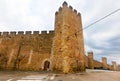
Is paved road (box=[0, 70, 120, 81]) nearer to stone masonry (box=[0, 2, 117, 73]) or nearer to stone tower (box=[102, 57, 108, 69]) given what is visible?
stone masonry (box=[0, 2, 117, 73])

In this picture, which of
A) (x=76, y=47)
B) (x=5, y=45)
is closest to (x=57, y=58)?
(x=76, y=47)

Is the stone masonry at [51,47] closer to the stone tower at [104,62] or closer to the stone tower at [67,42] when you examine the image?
the stone tower at [67,42]

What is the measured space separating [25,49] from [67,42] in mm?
5697

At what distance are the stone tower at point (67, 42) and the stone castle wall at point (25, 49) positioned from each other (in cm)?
199

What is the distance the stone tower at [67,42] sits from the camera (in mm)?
12227

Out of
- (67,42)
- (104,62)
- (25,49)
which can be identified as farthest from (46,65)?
(104,62)

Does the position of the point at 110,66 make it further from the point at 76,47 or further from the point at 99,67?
the point at 76,47

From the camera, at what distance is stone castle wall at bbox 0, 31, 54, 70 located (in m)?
15.0

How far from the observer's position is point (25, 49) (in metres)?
15.8

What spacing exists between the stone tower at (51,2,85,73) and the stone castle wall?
1.99 m

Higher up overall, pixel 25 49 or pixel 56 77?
pixel 25 49

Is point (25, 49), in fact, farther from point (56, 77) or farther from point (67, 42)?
point (56, 77)

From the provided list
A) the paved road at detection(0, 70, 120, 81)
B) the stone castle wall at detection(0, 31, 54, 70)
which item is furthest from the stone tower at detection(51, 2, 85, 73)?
the stone castle wall at detection(0, 31, 54, 70)

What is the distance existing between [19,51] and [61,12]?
6.59 meters
